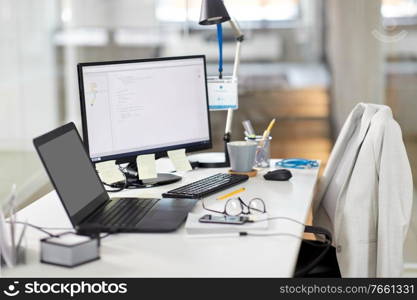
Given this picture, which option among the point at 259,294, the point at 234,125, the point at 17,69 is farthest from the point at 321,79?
the point at 259,294

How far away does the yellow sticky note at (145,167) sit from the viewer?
2.60 m

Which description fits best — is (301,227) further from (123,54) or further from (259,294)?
(123,54)

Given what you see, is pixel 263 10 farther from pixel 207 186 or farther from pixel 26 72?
pixel 207 186

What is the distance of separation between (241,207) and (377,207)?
0.52 m

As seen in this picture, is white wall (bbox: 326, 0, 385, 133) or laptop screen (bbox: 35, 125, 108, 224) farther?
white wall (bbox: 326, 0, 385, 133)

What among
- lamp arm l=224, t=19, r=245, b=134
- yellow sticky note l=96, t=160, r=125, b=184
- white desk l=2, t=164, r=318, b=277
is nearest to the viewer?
white desk l=2, t=164, r=318, b=277

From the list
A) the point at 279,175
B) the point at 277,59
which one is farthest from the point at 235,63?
the point at 277,59

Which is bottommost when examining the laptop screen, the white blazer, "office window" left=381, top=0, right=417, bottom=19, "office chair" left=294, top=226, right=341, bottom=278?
"office chair" left=294, top=226, right=341, bottom=278

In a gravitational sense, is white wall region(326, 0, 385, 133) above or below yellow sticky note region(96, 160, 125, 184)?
above

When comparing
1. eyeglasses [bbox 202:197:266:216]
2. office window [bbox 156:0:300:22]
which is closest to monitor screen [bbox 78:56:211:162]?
eyeglasses [bbox 202:197:266:216]

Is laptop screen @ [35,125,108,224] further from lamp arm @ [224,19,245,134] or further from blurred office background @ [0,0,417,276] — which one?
blurred office background @ [0,0,417,276]

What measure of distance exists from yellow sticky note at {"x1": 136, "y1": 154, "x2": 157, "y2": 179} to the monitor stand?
3 centimetres

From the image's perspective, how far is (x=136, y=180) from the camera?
2.64m

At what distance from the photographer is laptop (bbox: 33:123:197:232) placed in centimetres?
198
